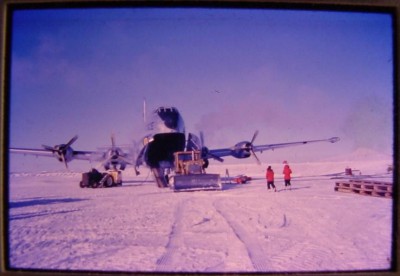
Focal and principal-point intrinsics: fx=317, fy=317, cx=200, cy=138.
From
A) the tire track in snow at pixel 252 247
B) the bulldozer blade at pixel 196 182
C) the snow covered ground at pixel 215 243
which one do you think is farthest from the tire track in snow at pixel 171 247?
the bulldozer blade at pixel 196 182

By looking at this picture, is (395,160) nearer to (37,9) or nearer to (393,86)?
(393,86)

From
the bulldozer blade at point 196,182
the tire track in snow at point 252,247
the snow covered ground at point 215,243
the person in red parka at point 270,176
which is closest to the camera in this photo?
the snow covered ground at point 215,243

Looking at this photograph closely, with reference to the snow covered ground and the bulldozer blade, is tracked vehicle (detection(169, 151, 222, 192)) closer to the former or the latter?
the bulldozer blade

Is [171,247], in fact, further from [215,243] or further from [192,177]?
[192,177]

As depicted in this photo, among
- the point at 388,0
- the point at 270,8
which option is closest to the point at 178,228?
the point at 270,8

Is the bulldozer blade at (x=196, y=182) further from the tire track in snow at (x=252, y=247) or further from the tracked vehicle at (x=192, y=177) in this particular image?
the tire track in snow at (x=252, y=247)

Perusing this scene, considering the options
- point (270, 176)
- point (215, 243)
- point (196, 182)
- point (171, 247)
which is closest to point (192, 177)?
point (196, 182)

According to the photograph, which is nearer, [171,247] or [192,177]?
[171,247]
